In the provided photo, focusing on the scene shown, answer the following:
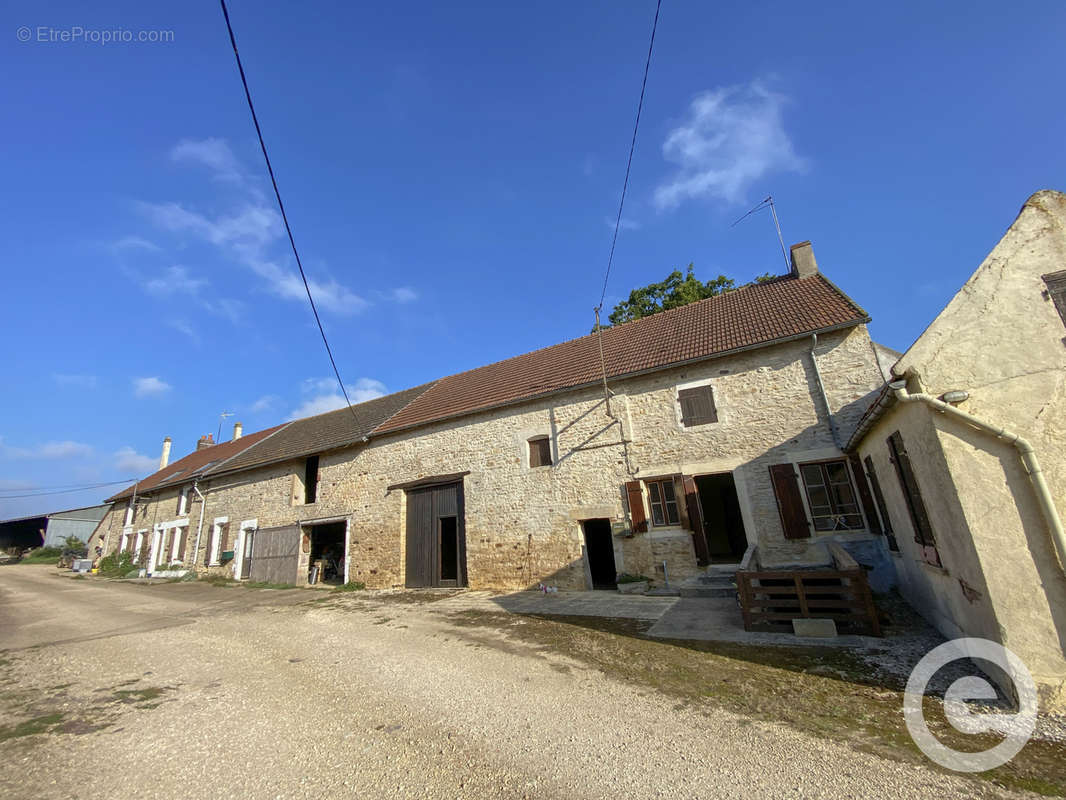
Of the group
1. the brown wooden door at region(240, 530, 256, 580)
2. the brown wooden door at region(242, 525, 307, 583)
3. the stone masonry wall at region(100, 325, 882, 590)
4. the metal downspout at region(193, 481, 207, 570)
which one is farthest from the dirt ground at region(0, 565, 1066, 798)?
the metal downspout at region(193, 481, 207, 570)

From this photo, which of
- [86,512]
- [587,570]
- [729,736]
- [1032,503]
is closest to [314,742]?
[729,736]

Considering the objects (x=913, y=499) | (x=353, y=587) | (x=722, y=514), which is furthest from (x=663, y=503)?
(x=353, y=587)

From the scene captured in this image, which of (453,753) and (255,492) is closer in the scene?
(453,753)

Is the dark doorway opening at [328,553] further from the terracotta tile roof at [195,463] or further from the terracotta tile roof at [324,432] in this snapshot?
the terracotta tile roof at [195,463]

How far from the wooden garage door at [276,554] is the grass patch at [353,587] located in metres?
2.74

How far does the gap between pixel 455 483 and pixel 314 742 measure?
10.4 m

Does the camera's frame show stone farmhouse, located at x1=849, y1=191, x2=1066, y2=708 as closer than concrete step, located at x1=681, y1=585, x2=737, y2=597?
Yes

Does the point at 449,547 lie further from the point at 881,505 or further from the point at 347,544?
the point at 881,505

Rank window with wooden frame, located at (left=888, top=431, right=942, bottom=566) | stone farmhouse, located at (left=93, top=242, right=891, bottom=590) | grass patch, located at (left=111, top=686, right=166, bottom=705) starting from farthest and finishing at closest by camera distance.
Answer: stone farmhouse, located at (left=93, top=242, right=891, bottom=590) → window with wooden frame, located at (left=888, top=431, right=942, bottom=566) → grass patch, located at (left=111, top=686, right=166, bottom=705)

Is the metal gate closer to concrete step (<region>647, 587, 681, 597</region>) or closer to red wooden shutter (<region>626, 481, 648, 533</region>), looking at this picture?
red wooden shutter (<region>626, 481, 648, 533</region>)

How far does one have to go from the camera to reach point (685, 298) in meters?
20.9

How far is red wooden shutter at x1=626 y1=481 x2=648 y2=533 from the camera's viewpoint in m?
10.8

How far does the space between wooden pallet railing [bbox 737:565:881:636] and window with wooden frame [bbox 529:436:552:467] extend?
6729 millimetres

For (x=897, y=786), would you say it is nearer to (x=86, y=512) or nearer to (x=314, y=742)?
(x=314, y=742)
